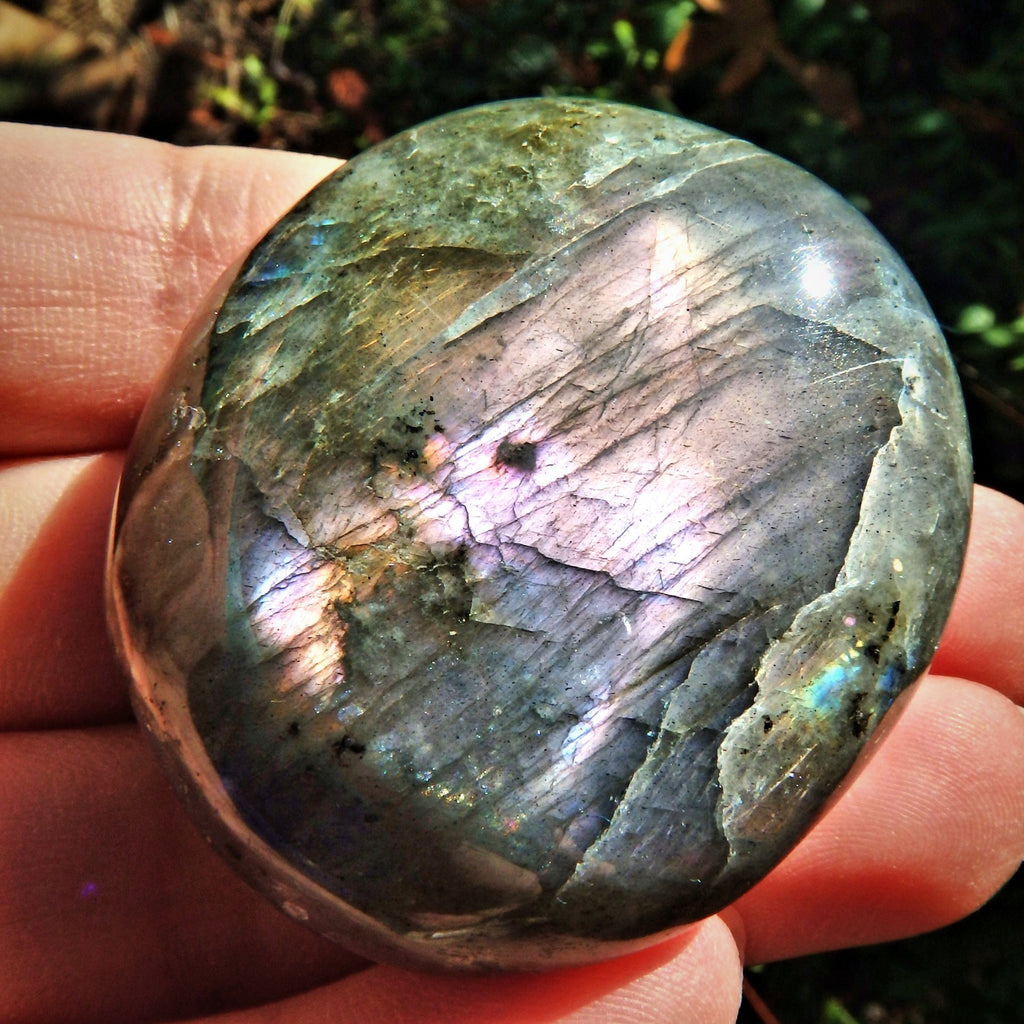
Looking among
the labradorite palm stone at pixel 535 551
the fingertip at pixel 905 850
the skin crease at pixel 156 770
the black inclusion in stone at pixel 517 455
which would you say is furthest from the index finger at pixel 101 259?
the fingertip at pixel 905 850

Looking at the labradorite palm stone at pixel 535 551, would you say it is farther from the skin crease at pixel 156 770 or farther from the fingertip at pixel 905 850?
the fingertip at pixel 905 850

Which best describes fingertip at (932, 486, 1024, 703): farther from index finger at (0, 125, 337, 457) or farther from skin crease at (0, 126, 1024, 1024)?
index finger at (0, 125, 337, 457)

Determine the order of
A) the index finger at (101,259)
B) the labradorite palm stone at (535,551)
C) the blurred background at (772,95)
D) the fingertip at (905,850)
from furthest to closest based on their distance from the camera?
the blurred background at (772,95), the index finger at (101,259), the fingertip at (905,850), the labradorite palm stone at (535,551)

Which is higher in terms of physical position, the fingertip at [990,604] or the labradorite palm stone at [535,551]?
the labradorite palm stone at [535,551]

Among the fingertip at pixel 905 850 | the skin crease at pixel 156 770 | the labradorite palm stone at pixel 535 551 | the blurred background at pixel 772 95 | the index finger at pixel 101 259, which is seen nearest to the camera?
the labradorite palm stone at pixel 535 551

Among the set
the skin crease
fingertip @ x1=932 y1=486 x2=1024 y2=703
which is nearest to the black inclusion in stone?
the skin crease

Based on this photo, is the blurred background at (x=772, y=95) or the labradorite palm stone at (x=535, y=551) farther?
the blurred background at (x=772, y=95)

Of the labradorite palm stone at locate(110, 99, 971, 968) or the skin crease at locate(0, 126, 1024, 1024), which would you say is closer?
the labradorite palm stone at locate(110, 99, 971, 968)
